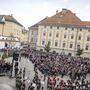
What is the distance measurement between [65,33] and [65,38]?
1.39 m

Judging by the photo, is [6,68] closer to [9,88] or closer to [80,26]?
[9,88]

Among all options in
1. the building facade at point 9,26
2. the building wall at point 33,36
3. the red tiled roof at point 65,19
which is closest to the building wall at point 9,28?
the building facade at point 9,26

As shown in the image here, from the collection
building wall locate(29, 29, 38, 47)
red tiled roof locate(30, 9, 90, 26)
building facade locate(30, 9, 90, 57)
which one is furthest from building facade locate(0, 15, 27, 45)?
red tiled roof locate(30, 9, 90, 26)

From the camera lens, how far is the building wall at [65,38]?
91.2m

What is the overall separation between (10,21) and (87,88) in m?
88.7

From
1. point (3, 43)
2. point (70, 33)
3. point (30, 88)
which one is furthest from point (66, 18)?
point (30, 88)

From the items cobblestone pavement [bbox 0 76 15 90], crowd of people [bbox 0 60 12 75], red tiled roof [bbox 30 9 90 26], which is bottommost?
cobblestone pavement [bbox 0 76 15 90]

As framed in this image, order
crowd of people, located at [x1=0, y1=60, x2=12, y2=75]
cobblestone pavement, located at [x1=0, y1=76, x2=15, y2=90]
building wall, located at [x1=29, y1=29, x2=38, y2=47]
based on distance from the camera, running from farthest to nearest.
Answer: building wall, located at [x1=29, y1=29, x2=38, y2=47] < crowd of people, located at [x1=0, y1=60, x2=12, y2=75] < cobblestone pavement, located at [x1=0, y1=76, x2=15, y2=90]

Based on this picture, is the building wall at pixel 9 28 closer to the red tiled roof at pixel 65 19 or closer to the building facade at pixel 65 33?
the building facade at pixel 65 33

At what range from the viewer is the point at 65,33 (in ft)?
310

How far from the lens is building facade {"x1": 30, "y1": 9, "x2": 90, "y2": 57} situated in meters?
91.3

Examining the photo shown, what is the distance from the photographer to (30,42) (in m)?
117

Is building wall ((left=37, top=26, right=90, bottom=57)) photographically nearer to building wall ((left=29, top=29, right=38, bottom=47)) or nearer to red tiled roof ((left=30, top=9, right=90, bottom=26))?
red tiled roof ((left=30, top=9, right=90, bottom=26))

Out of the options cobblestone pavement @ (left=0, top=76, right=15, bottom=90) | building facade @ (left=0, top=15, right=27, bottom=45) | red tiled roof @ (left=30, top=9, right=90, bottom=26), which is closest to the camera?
cobblestone pavement @ (left=0, top=76, right=15, bottom=90)
